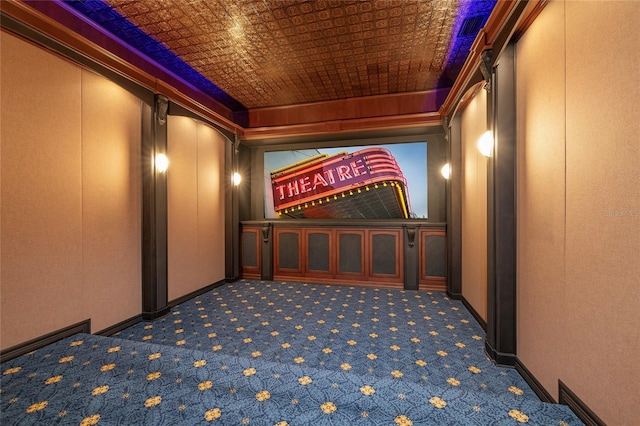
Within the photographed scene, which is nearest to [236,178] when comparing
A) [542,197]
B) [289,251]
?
[289,251]

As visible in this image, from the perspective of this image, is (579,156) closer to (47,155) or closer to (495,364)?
(495,364)

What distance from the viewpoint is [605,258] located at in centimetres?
134

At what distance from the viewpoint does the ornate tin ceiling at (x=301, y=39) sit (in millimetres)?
2725

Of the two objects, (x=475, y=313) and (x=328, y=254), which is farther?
(x=328, y=254)

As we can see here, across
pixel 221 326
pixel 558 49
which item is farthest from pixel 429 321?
pixel 558 49

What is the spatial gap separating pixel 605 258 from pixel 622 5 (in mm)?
1186

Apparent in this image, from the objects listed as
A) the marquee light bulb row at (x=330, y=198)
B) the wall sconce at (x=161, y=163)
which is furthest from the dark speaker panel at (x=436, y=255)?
the wall sconce at (x=161, y=163)

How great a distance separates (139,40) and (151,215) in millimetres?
2138

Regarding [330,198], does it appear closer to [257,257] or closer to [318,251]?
[318,251]

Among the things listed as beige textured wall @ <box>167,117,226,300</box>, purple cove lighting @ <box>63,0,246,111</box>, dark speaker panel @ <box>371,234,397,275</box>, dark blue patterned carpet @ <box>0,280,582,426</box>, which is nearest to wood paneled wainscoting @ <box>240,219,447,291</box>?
dark speaker panel @ <box>371,234,397,275</box>

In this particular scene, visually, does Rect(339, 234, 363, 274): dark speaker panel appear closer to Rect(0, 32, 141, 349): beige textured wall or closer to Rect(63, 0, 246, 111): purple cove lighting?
Rect(0, 32, 141, 349): beige textured wall

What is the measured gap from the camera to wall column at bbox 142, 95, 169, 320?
3.32 metres

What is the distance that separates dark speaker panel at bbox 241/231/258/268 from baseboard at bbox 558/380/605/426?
4.57 metres

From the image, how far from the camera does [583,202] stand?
4.89 feet
